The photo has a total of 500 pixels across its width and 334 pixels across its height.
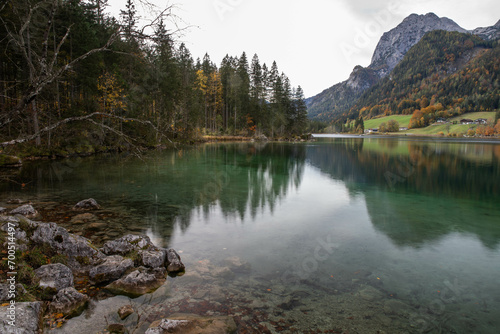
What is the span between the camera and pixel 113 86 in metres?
35.2

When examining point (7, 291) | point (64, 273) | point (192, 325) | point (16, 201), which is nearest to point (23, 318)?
point (7, 291)

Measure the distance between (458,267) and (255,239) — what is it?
579cm

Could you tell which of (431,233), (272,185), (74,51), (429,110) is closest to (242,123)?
(74,51)

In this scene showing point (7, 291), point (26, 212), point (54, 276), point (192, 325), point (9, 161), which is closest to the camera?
point (7, 291)

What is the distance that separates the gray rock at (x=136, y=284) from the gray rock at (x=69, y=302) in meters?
0.60

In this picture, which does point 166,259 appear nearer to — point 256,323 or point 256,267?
point 256,267

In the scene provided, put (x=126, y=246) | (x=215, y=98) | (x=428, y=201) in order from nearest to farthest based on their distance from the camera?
(x=126, y=246) → (x=428, y=201) → (x=215, y=98)

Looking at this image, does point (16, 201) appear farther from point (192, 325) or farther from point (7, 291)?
point (192, 325)

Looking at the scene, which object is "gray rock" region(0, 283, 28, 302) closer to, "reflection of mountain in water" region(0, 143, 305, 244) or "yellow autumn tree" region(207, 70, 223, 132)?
"reflection of mountain in water" region(0, 143, 305, 244)

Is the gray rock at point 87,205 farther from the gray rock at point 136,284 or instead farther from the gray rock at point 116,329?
the gray rock at point 116,329

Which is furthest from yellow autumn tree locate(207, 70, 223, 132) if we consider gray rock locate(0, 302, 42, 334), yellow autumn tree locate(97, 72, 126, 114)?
gray rock locate(0, 302, 42, 334)

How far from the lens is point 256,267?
720cm

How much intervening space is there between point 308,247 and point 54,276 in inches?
259

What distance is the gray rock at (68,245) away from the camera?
255 inches
